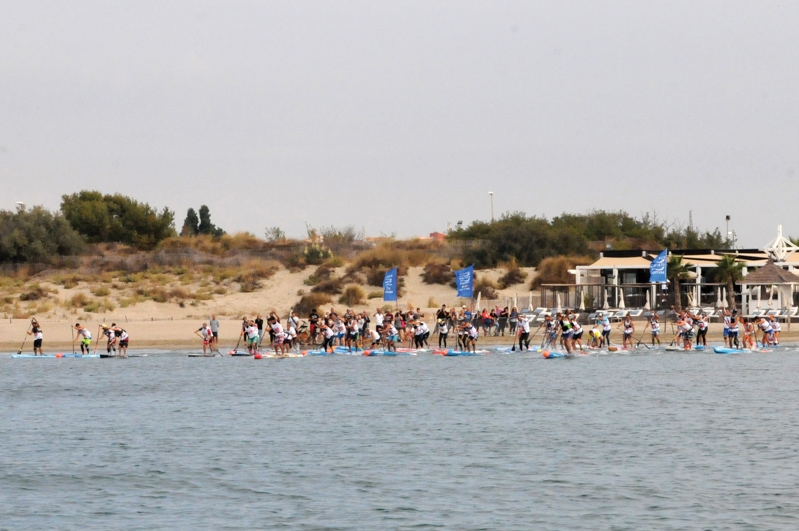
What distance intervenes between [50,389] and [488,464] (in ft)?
55.3

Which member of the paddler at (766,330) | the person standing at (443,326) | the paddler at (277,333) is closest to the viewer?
the paddler at (277,333)

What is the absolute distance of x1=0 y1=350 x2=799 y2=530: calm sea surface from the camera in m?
15.6

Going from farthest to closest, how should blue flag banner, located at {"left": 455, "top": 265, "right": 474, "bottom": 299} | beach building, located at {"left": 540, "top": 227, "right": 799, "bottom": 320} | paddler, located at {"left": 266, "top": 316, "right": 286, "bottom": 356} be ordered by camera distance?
beach building, located at {"left": 540, "top": 227, "right": 799, "bottom": 320}
blue flag banner, located at {"left": 455, "top": 265, "right": 474, "bottom": 299}
paddler, located at {"left": 266, "top": 316, "right": 286, "bottom": 356}

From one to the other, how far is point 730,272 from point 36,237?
38.9 metres

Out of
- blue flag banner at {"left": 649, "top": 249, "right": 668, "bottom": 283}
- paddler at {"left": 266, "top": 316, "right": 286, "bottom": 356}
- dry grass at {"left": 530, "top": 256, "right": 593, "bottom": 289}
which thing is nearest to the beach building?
dry grass at {"left": 530, "top": 256, "right": 593, "bottom": 289}

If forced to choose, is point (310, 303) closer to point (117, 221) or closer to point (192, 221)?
point (117, 221)

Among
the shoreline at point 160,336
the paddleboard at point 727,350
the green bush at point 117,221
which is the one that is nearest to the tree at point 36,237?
the green bush at point 117,221

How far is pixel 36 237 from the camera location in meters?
68.4

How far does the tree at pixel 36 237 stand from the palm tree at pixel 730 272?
1459 inches

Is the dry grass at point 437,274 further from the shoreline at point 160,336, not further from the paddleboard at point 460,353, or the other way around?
the paddleboard at point 460,353

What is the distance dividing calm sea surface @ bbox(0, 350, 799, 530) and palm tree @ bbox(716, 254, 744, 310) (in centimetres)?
1954

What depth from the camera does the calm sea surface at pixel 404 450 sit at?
51.1 feet

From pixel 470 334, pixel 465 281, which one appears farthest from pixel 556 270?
pixel 470 334

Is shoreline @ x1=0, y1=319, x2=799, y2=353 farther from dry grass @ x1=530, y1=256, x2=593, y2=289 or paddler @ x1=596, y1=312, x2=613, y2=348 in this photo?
dry grass @ x1=530, y1=256, x2=593, y2=289
